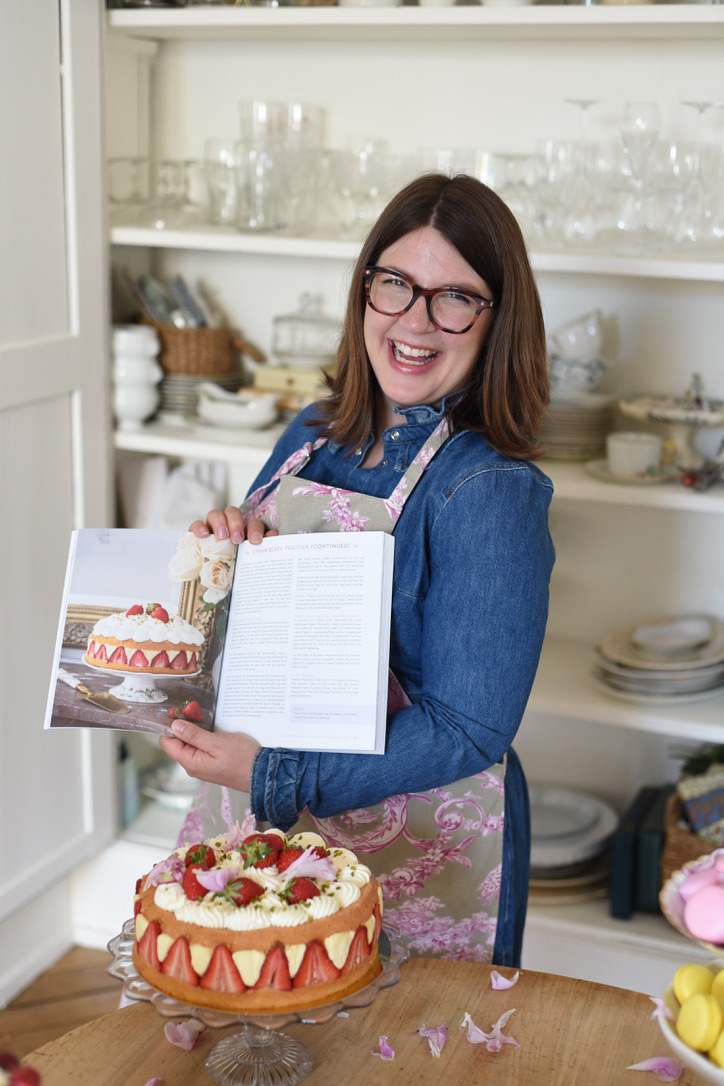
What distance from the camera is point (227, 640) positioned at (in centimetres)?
124

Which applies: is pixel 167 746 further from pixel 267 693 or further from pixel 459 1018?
pixel 459 1018

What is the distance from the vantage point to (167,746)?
118cm

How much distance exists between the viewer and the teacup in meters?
1.93

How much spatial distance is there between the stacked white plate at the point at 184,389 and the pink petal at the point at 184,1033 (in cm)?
150

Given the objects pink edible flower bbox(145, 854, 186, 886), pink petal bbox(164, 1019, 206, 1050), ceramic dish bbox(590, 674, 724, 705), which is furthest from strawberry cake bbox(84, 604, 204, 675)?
ceramic dish bbox(590, 674, 724, 705)

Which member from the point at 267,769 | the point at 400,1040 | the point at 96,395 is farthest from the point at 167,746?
the point at 96,395

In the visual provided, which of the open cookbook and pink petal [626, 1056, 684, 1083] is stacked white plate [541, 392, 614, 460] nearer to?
the open cookbook

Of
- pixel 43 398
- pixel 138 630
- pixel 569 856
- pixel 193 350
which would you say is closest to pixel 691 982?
pixel 138 630

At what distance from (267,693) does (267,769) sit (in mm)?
83

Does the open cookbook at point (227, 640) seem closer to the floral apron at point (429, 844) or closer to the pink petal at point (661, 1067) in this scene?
the floral apron at point (429, 844)

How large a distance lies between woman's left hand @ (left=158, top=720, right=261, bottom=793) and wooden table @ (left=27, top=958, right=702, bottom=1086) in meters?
0.25

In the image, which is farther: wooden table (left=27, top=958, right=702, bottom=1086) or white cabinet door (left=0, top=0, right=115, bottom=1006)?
white cabinet door (left=0, top=0, right=115, bottom=1006)

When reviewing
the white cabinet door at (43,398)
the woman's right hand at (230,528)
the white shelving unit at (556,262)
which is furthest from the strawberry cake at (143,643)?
the white shelving unit at (556,262)

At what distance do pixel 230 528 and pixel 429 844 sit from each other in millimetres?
461
